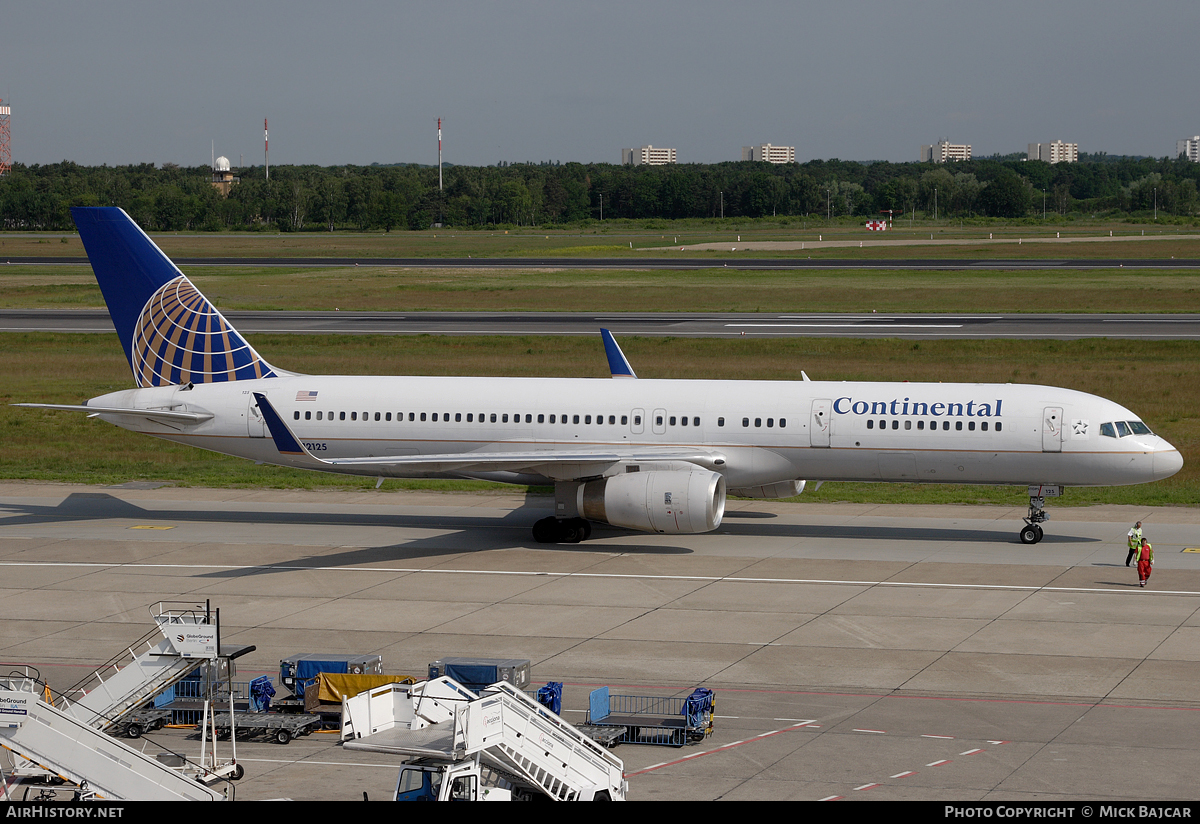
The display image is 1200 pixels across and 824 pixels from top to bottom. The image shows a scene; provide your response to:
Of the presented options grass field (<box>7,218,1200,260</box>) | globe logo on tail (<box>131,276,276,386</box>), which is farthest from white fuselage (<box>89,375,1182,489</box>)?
grass field (<box>7,218,1200,260</box>)

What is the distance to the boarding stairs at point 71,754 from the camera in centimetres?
1623

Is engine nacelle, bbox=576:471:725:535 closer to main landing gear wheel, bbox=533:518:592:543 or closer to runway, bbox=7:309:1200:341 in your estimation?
main landing gear wheel, bbox=533:518:592:543

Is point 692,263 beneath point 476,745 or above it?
above

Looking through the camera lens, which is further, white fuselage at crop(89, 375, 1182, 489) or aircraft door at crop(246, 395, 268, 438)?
aircraft door at crop(246, 395, 268, 438)

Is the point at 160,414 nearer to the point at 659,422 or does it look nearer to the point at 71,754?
the point at 659,422

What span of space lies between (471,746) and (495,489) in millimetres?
31812

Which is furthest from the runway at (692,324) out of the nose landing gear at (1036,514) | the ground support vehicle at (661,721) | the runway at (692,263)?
the ground support vehicle at (661,721)

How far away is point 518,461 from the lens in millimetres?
36500

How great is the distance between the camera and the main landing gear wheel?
37.9 m

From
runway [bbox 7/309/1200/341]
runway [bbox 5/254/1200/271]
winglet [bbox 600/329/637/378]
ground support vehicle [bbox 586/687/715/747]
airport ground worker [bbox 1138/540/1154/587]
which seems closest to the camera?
ground support vehicle [bbox 586/687/715/747]

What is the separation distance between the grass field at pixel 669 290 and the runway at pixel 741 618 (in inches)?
2360

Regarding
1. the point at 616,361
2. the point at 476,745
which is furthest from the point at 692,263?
the point at 476,745

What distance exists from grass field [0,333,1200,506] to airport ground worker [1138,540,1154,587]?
38.4 ft

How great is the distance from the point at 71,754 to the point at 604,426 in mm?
23190
